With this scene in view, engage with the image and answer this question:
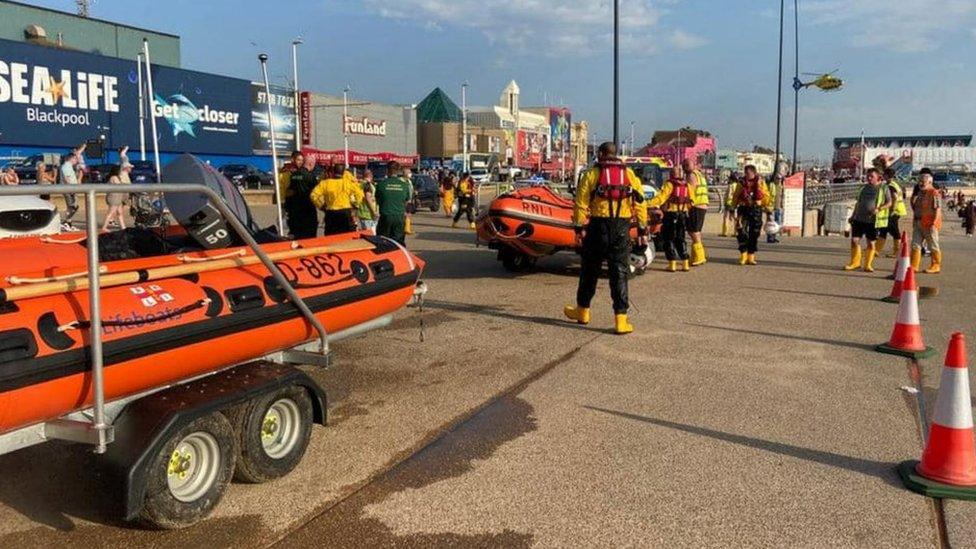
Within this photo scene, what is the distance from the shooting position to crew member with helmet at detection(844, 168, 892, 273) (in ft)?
37.4

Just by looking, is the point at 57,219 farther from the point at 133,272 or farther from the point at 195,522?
the point at 195,522

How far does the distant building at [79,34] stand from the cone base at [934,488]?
47.7m

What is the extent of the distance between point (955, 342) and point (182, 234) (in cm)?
476

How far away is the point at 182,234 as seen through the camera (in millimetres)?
5176

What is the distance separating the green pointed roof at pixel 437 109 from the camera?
81000 mm

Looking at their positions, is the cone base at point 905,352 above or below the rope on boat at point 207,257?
below

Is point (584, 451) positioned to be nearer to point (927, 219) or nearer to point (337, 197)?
point (337, 197)

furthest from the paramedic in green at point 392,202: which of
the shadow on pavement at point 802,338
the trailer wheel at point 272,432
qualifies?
the trailer wheel at point 272,432

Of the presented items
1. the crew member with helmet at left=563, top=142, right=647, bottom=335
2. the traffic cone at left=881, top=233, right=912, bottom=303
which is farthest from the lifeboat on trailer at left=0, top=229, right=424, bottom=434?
the traffic cone at left=881, top=233, right=912, bottom=303

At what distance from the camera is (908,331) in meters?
6.51

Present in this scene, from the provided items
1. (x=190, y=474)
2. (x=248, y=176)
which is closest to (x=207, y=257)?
(x=190, y=474)

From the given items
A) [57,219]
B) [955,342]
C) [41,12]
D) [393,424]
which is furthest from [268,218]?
[41,12]

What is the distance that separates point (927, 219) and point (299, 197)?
373 inches

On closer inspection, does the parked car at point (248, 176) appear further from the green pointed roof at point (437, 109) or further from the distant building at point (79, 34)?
the green pointed roof at point (437, 109)
